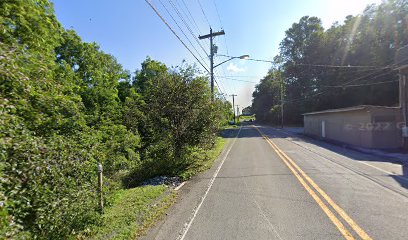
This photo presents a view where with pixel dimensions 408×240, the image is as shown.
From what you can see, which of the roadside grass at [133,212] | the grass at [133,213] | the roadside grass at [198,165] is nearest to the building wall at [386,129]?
the roadside grass at [198,165]

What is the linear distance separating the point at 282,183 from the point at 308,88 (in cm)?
5273

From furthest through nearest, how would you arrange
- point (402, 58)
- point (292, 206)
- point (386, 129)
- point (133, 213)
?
point (386, 129) < point (402, 58) < point (292, 206) < point (133, 213)

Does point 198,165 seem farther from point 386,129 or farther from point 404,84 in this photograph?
point 404,84

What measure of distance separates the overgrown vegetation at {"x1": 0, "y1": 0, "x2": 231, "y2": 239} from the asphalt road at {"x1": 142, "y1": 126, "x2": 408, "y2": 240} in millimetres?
1616

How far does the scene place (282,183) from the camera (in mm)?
8266

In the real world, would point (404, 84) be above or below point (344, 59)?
below

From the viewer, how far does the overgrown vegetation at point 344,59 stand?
35.5m

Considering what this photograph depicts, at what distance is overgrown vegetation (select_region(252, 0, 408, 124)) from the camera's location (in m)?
35.5

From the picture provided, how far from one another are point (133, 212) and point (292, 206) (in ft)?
11.6

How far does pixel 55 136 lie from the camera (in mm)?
4879

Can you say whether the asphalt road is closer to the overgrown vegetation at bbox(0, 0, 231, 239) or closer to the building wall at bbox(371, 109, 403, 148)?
the overgrown vegetation at bbox(0, 0, 231, 239)

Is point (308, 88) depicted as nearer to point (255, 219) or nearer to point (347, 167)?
point (347, 167)

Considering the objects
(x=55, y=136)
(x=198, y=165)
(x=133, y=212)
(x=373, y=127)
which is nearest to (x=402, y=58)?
(x=373, y=127)

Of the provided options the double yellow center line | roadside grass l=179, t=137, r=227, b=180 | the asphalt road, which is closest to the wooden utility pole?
the asphalt road
